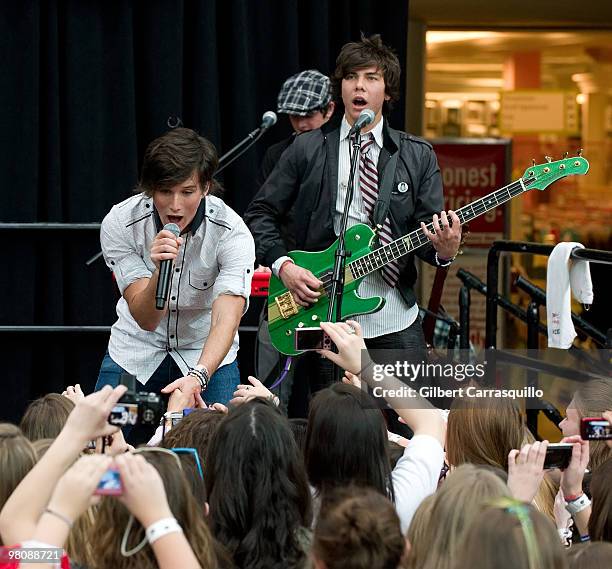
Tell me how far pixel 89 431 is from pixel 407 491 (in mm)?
838

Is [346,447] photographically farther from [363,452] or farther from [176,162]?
[176,162]

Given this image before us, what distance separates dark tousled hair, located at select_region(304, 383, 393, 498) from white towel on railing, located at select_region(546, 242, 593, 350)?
1.74 m

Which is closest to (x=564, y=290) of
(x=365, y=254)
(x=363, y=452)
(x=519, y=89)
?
(x=365, y=254)

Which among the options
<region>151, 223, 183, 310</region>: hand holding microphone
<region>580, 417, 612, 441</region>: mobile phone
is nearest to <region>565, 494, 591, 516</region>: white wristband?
<region>580, 417, 612, 441</region>: mobile phone

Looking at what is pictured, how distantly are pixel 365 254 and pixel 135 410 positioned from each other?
200 cm

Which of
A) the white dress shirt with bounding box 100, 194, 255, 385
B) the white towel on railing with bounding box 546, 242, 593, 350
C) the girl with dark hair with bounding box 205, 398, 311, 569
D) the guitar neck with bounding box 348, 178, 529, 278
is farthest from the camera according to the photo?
the white towel on railing with bounding box 546, 242, 593, 350

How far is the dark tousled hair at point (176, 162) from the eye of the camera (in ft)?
12.6

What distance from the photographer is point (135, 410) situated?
98.0 inches

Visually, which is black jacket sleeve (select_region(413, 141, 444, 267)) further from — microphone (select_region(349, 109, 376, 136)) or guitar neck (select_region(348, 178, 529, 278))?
microphone (select_region(349, 109, 376, 136))

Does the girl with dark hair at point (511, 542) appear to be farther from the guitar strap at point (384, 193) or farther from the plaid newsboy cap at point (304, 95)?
the plaid newsboy cap at point (304, 95)

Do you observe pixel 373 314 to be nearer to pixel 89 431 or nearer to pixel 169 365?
pixel 169 365

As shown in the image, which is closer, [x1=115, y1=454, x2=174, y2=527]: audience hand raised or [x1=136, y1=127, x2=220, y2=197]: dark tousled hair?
[x1=115, y1=454, x2=174, y2=527]: audience hand raised

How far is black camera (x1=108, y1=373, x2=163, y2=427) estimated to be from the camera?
243 centimetres

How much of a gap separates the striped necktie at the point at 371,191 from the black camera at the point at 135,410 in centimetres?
191
